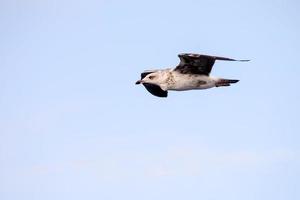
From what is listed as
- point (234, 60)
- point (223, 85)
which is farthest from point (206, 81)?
point (234, 60)

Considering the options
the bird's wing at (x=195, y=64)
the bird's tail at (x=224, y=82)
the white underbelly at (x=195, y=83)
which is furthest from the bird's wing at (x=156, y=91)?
the bird's tail at (x=224, y=82)

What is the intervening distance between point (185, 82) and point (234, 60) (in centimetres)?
514

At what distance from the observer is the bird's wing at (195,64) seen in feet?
122

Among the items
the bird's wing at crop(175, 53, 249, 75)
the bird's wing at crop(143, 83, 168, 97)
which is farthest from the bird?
the bird's wing at crop(143, 83, 168, 97)

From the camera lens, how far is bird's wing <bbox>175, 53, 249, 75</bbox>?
3719cm

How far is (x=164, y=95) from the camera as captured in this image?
44.1 metres

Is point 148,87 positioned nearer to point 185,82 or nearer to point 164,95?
point 164,95

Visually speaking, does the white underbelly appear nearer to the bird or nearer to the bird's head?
the bird

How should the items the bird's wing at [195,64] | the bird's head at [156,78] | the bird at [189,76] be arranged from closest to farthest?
the bird's wing at [195,64] < the bird at [189,76] < the bird's head at [156,78]

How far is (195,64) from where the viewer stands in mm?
38125

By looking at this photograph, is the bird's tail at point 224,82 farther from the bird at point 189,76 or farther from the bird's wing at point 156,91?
the bird's wing at point 156,91

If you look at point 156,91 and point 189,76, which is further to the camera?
point 156,91

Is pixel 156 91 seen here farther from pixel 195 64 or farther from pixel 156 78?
pixel 195 64

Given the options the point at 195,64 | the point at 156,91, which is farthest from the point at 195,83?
the point at 156,91
